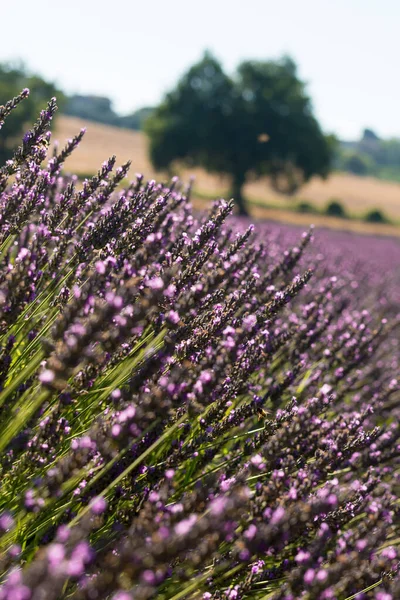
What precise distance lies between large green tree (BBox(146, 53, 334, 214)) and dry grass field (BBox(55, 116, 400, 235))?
8.00 feet

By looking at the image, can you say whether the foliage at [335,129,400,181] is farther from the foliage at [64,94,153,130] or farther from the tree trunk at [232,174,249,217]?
the tree trunk at [232,174,249,217]

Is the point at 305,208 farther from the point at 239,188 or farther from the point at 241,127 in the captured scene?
the point at 241,127

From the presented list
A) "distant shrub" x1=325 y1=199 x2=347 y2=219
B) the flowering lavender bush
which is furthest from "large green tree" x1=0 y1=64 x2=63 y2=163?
the flowering lavender bush

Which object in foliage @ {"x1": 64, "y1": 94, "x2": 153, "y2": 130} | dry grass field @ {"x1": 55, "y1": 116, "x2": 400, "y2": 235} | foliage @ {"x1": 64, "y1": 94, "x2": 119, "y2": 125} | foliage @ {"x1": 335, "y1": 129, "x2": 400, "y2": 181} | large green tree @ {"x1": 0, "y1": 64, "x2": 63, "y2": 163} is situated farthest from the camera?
foliage @ {"x1": 335, "y1": 129, "x2": 400, "y2": 181}

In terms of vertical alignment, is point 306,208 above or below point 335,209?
below

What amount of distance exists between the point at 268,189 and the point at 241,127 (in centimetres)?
2110

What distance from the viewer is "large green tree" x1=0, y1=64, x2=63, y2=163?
1395 inches

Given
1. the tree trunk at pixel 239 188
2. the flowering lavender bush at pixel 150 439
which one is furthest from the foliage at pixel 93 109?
the flowering lavender bush at pixel 150 439

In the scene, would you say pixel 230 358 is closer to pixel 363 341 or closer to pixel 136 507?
pixel 136 507

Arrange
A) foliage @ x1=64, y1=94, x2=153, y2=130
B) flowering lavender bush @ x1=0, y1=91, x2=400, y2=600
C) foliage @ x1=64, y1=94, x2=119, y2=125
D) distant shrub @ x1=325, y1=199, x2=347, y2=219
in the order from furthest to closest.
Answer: foliage @ x1=64, y1=94, x2=153, y2=130 → foliage @ x1=64, y1=94, x2=119, y2=125 → distant shrub @ x1=325, y1=199, x2=347, y2=219 → flowering lavender bush @ x1=0, y1=91, x2=400, y2=600

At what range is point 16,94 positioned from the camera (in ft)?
129

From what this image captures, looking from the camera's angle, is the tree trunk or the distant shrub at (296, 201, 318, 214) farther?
the distant shrub at (296, 201, 318, 214)

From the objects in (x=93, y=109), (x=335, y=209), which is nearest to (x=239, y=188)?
(x=335, y=209)

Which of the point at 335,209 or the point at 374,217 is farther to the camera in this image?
the point at 335,209
